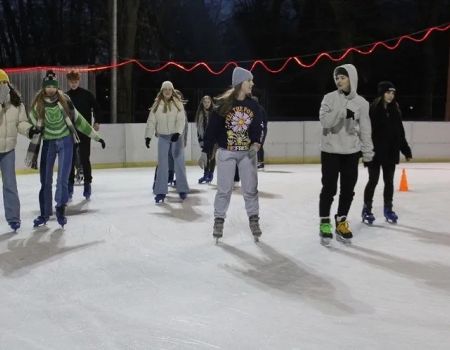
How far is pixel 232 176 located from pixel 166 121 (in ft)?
7.89

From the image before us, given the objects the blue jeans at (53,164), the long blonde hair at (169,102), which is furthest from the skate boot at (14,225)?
the long blonde hair at (169,102)

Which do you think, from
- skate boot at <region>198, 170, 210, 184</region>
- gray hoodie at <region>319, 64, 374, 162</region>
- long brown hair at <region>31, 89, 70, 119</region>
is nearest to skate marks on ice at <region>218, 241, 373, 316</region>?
gray hoodie at <region>319, 64, 374, 162</region>

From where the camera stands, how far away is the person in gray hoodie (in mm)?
5355

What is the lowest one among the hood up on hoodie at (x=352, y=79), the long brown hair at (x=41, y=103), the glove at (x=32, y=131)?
the glove at (x=32, y=131)

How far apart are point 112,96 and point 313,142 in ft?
13.4

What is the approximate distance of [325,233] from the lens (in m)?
5.58

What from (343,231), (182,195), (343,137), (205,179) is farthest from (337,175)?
(205,179)

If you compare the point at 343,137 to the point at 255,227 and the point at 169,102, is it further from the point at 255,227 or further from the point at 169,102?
the point at 169,102

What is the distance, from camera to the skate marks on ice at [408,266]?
14.4ft

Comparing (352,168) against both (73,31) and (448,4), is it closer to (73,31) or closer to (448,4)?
(448,4)

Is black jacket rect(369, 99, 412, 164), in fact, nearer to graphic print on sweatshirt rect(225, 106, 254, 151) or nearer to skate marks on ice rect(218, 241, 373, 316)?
graphic print on sweatshirt rect(225, 106, 254, 151)

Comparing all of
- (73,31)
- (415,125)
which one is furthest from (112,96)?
(73,31)

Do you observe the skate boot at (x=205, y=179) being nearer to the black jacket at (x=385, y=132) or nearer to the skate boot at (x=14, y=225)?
the black jacket at (x=385, y=132)

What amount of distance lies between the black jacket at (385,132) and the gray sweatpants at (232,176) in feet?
4.68
